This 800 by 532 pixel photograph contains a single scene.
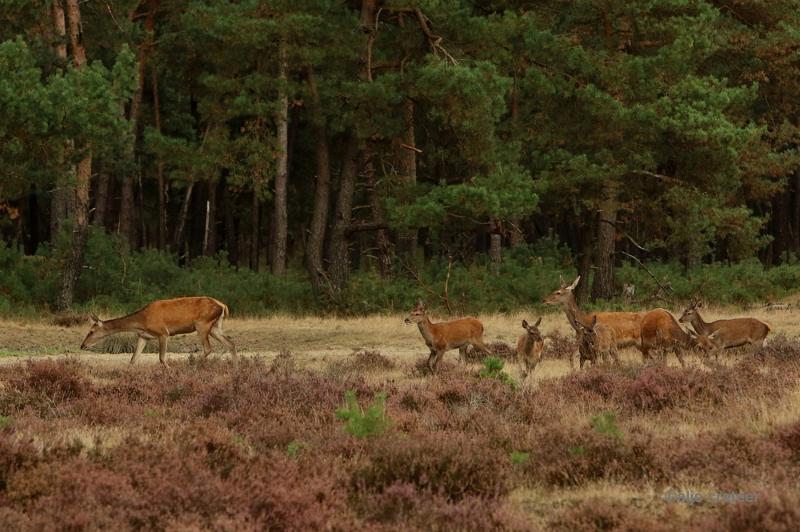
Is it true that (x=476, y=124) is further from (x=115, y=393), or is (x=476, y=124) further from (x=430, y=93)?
(x=115, y=393)

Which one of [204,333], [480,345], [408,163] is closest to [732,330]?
[480,345]

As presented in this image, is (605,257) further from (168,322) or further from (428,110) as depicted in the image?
(168,322)

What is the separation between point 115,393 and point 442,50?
1638 centimetres

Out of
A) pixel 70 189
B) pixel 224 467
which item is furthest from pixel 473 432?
pixel 70 189

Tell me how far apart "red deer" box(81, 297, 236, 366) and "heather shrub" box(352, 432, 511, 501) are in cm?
986

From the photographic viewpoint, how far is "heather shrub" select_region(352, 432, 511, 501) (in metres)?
8.75

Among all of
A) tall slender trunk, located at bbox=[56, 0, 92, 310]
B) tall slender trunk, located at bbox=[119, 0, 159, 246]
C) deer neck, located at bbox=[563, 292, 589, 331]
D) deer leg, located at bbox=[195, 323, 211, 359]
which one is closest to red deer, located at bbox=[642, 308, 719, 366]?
deer neck, located at bbox=[563, 292, 589, 331]

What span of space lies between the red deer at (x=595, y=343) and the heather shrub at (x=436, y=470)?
7.64m

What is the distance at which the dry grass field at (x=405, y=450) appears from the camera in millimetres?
7953

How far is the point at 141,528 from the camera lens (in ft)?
25.2

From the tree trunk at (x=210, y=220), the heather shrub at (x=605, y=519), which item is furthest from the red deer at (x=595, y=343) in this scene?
the tree trunk at (x=210, y=220)

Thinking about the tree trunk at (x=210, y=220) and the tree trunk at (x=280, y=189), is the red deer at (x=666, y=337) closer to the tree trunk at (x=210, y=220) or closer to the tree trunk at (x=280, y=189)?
the tree trunk at (x=280, y=189)

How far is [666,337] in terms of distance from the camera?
1758 cm

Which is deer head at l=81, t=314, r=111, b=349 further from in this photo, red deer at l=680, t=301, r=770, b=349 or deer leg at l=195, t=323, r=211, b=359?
red deer at l=680, t=301, r=770, b=349
